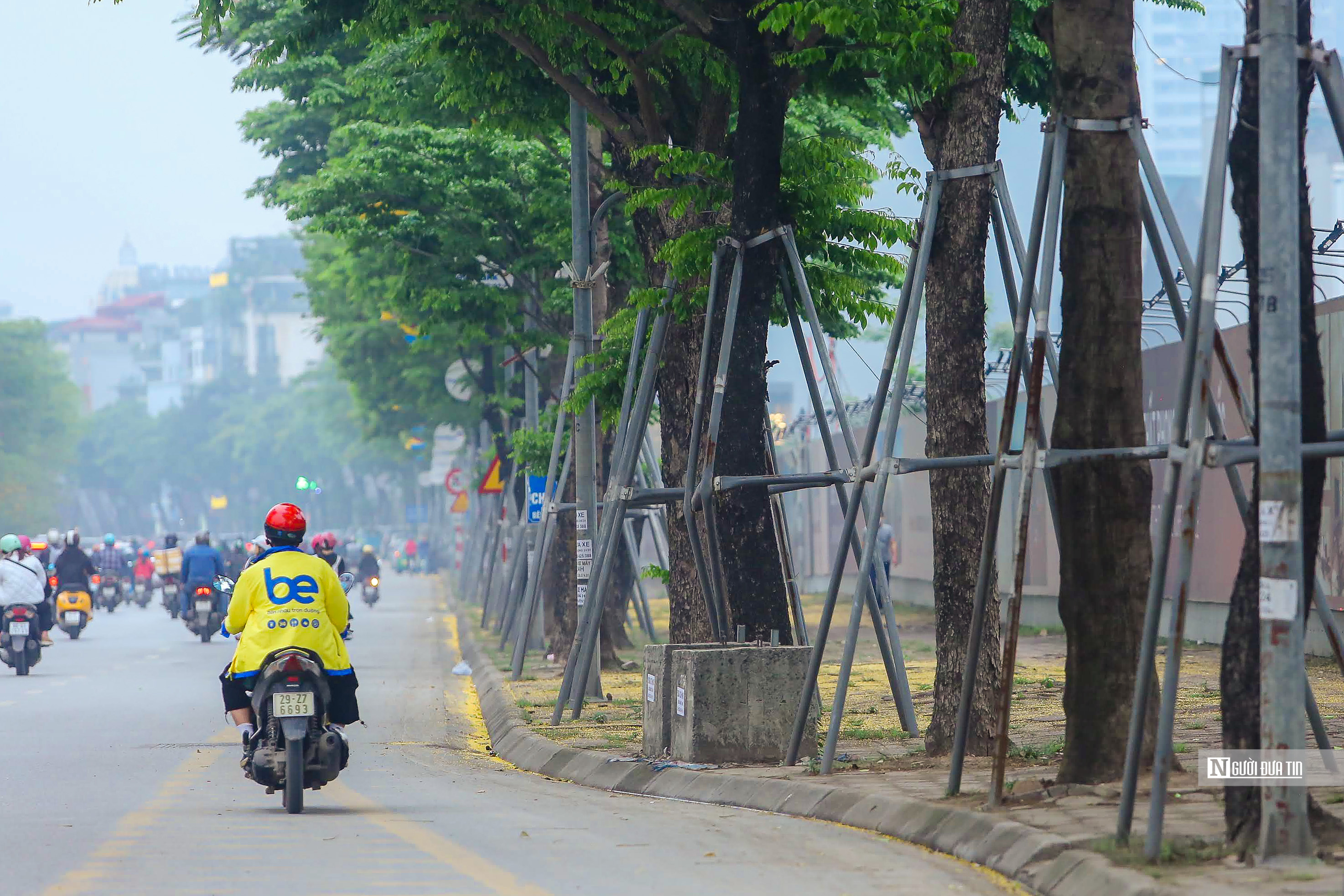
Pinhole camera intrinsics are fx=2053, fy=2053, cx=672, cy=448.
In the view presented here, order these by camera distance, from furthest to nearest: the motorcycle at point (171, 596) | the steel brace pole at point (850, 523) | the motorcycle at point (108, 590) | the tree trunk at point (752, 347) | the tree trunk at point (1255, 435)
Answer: the motorcycle at point (108, 590) < the motorcycle at point (171, 596) < the tree trunk at point (752, 347) < the steel brace pole at point (850, 523) < the tree trunk at point (1255, 435)

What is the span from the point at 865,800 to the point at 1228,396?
12.6 metres

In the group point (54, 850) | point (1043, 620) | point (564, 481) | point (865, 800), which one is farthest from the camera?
point (1043, 620)

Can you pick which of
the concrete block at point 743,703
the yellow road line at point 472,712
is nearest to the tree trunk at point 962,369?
the concrete block at point 743,703

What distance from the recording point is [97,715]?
760 inches

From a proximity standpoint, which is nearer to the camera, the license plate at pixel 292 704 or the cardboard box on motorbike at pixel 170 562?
the license plate at pixel 292 704

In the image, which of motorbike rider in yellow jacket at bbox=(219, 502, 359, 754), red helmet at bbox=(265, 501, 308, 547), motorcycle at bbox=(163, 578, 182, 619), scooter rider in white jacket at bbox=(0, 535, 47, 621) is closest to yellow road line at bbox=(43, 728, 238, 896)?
motorbike rider in yellow jacket at bbox=(219, 502, 359, 754)

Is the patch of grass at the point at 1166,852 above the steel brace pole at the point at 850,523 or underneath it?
underneath

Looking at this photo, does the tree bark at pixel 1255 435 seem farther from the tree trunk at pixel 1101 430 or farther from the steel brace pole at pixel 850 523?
the steel brace pole at pixel 850 523

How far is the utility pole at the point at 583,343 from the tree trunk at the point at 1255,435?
1060cm

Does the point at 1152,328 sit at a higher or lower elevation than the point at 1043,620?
higher

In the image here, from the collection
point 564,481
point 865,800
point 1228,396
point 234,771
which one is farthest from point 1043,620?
point 865,800

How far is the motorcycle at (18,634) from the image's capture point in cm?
2572

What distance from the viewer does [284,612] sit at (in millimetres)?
11523

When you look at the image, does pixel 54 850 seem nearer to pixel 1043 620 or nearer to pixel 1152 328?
pixel 1152 328
